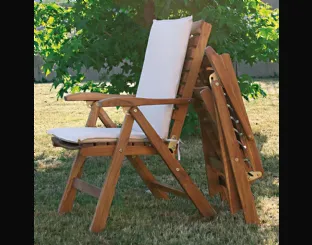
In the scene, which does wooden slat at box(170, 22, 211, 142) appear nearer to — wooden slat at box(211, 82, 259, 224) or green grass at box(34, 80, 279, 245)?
wooden slat at box(211, 82, 259, 224)

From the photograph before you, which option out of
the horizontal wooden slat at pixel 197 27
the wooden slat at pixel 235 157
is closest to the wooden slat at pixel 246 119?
the wooden slat at pixel 235 157

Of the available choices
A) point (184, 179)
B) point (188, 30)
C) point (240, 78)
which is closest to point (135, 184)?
point (184, 179)

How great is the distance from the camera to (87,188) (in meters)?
2.82

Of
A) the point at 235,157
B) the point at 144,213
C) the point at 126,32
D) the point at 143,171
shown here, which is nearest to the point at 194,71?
the point at 235,157

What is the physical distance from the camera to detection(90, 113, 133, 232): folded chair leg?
103 inches

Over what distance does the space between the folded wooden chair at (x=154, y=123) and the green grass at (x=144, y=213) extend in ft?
0.35

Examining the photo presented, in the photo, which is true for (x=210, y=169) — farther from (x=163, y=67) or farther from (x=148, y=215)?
(x=163, y=67)

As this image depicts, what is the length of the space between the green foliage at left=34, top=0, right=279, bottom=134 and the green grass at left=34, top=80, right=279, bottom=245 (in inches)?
35.0

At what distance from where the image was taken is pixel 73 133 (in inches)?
A: 107

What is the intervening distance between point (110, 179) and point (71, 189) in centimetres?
45

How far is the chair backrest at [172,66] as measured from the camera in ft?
9.29
